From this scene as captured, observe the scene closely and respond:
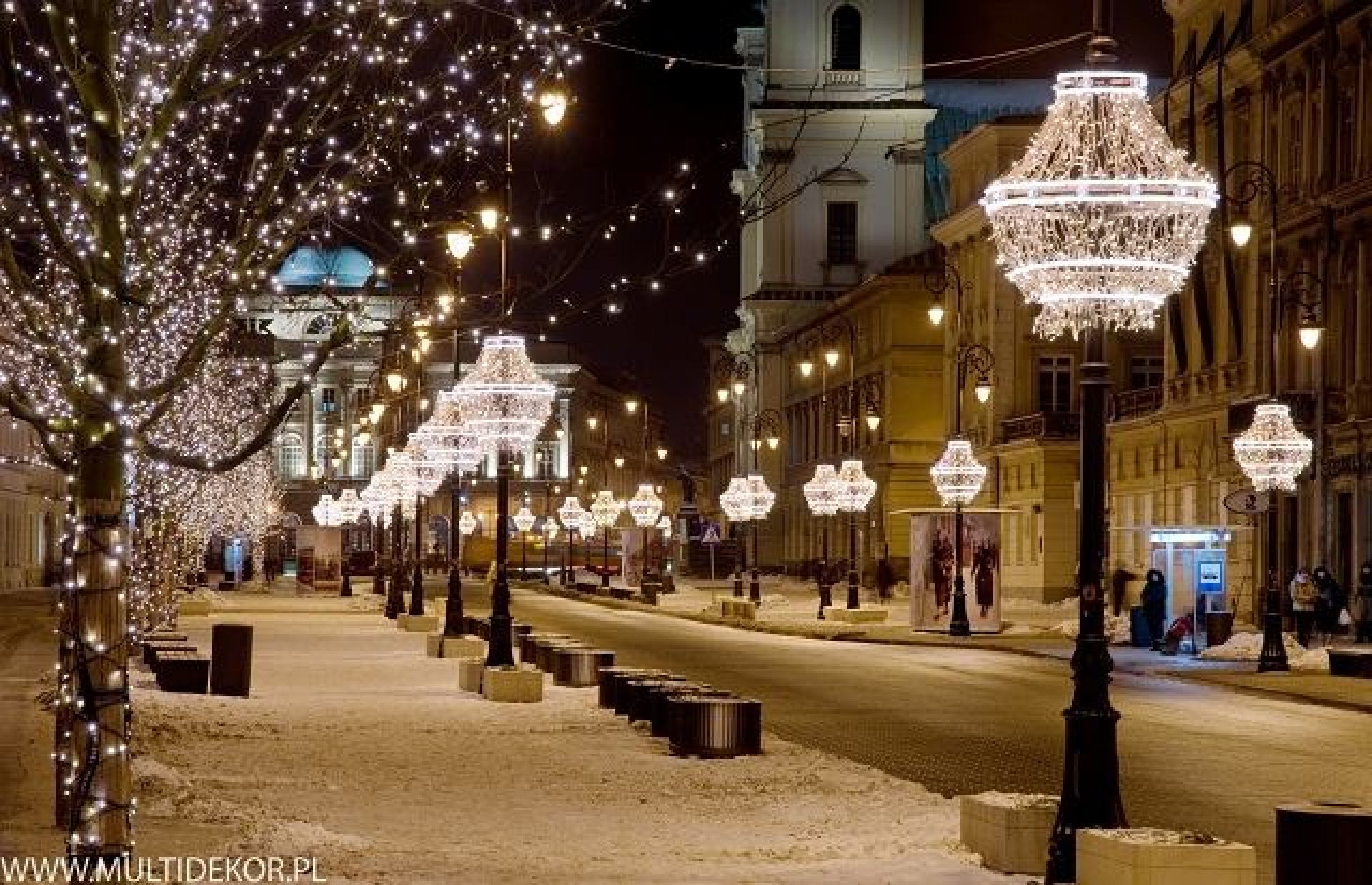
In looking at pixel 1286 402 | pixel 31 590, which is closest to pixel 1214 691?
pixel 1286 402

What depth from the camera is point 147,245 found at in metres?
15.8

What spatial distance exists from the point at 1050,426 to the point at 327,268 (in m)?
60.3

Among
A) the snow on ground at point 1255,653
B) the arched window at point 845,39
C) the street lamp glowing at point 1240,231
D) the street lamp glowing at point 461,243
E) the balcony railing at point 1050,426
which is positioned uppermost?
the arched window at point 845,39

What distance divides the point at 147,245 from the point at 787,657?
27.9 meters

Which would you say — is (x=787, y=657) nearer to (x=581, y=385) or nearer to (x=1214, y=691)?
(x=1214, y=691)

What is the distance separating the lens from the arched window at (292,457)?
17750 cm

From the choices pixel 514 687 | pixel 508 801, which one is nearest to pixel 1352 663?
pixel 514 687

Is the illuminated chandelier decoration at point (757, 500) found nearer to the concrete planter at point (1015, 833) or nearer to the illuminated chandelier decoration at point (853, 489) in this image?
the illuminated chandelier decoration at point (853, 489)

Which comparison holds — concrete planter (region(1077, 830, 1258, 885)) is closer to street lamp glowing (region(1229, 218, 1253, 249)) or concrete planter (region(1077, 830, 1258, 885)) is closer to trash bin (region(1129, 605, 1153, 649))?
street lamp glowing (region(1229, 218, 1253, 249))

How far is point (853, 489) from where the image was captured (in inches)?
2462

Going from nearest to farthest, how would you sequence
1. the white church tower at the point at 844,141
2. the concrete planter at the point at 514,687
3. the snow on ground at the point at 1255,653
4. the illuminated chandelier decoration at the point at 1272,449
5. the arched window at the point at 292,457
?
the concrete planter at the point at 514,687
the snow on ground at the point at 1255,653
the illuminated chandelier decoration at the point at 1272,449
the white church tower at the point at 844,141
the arched window at the point at 292,457

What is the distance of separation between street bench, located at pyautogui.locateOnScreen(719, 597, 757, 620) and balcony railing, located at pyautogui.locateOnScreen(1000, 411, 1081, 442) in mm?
14231

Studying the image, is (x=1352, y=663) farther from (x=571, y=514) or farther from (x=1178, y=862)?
(x=571, y=514)

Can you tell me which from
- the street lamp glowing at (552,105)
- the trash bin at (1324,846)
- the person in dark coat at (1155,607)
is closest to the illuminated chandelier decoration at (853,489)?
the person in dark coat at (1155,607)
